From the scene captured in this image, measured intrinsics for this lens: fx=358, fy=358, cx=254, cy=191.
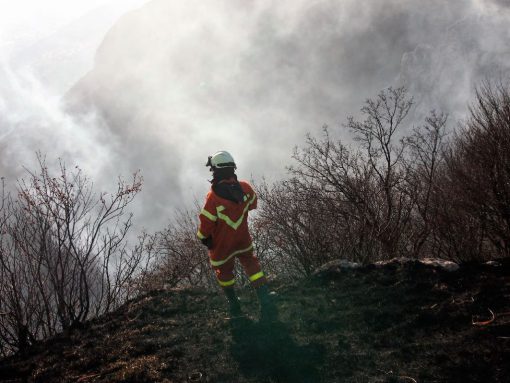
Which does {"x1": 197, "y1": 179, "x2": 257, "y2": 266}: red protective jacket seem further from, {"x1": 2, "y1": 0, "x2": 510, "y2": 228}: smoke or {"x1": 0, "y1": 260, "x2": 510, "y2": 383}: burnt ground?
{"x1": 2, "y1": 0, "x2": 510, "y2": 228}: smoke

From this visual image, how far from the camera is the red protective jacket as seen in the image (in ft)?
13.6

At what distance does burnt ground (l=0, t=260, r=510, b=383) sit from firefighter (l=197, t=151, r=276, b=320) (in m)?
0.35

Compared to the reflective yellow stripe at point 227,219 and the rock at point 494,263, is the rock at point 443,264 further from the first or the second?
the reflective yellow stripe at point 227,219

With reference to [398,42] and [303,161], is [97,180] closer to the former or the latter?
[398,42]

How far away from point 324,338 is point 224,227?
5.40 feet

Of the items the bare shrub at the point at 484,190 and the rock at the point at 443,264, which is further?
the bare shrub at the point at 484,190

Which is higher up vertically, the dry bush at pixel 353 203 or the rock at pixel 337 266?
the dry bush at pixel 353 203

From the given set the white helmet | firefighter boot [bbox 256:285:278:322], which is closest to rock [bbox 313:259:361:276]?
firefighter boot [bbox 256:285:278:322]

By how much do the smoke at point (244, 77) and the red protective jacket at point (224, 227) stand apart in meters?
55.4

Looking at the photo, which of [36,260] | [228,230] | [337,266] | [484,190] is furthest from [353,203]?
[36,260]

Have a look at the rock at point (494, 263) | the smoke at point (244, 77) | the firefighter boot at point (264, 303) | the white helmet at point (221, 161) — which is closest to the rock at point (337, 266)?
the firefighter boot at point (264, 303)

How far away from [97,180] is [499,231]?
10452cm

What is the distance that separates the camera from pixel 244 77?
102062 mm

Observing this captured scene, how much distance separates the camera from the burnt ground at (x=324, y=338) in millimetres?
2625
